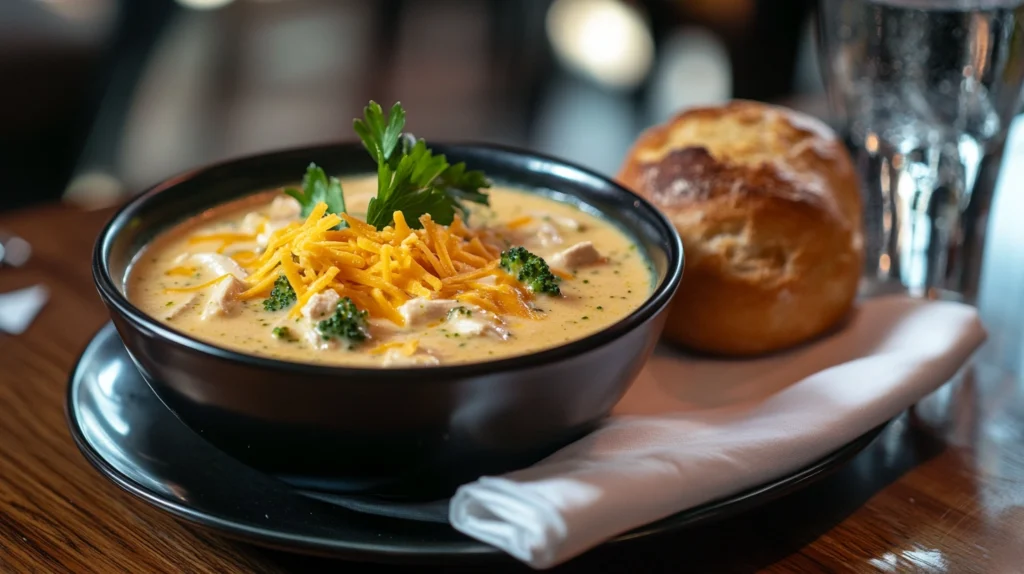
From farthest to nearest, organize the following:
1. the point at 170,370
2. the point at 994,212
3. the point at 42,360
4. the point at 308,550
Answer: the point at 994,212 → the point at 42,360 → the point at 170,370 → the point at 308,550

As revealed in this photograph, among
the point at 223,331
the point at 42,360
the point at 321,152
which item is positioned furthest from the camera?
the point at 321,152

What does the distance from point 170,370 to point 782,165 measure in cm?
136

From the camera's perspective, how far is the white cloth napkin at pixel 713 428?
156 cm

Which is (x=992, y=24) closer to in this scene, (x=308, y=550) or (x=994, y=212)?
(x=994, y=212)

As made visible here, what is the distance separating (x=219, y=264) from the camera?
2.10m

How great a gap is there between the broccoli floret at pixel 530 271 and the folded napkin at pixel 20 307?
3.78 ft

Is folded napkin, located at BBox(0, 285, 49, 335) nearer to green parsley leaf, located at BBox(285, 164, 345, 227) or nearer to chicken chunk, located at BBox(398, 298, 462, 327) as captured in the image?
green parsley leaf, located at BBox(285, 164, 345, 227)

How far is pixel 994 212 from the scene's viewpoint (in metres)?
3.06

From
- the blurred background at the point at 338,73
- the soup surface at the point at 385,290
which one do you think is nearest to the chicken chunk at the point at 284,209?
the soup surface at the point at 385,290

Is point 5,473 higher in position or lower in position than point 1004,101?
lower

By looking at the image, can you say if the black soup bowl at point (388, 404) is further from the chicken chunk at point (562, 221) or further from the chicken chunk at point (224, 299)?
the chicken chunk at point (562, 221)

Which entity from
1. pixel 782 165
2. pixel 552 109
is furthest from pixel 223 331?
pixel 552 109

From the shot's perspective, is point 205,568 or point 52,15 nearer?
point 205,568

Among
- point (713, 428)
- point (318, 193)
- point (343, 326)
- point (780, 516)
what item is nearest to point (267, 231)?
point (318, 193)
